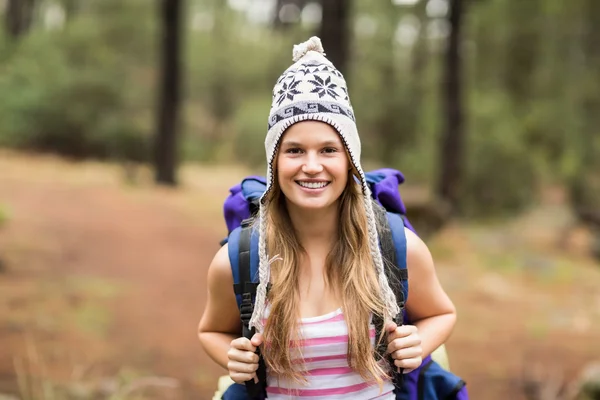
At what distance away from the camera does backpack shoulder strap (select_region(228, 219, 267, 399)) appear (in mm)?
1707

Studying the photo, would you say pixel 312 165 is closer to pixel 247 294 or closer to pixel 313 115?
pixel 313 115

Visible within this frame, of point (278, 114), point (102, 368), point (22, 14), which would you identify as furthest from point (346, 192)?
point (22, 14)

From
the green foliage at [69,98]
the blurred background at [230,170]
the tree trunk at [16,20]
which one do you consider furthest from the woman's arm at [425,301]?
the tree trunk at [16,20]

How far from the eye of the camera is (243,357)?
167 centimetres

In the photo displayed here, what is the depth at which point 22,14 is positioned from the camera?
1386 cm

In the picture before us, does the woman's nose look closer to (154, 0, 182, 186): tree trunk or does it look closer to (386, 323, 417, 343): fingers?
(386, 323, 417, 343): fingers

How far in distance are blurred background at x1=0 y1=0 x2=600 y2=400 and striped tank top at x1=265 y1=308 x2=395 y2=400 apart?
84.4 inches

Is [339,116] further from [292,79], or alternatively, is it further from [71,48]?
[71,48]

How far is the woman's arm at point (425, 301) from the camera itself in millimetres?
1776

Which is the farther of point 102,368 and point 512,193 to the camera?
point 512,193

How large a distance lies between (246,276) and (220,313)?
18 cm

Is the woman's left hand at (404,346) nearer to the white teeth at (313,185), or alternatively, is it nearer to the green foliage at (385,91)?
the white teeth at (313,185)

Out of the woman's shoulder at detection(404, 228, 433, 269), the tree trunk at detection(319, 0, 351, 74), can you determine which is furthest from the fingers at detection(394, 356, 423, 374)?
the tree trunk at detection(319, 0, 351, 74)

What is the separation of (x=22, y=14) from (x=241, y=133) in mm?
6162
